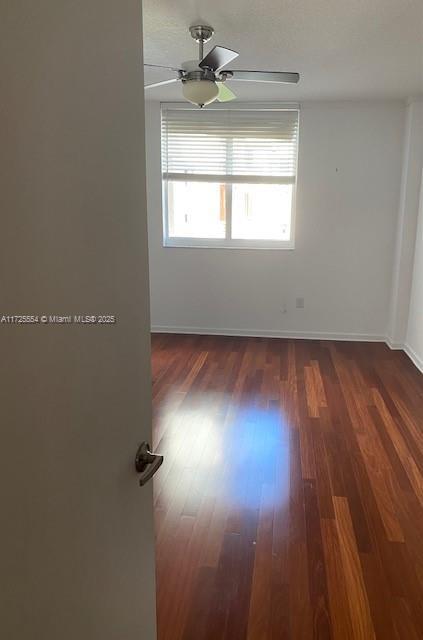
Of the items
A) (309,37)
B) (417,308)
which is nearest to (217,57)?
(309,37)

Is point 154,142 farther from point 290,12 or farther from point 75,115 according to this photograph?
point 75,115

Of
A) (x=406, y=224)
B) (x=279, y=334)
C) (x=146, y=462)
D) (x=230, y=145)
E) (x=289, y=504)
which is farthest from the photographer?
(x=279, y=334)

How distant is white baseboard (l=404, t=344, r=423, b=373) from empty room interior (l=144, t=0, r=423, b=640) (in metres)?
0.02

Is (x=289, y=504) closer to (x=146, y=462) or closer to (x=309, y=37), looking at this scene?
(x=146, y=462)

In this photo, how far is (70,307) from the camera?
28.1 inches

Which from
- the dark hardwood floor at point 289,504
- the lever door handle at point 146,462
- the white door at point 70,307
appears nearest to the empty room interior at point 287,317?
the dark hardwood floor at point 289,504

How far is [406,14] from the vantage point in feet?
8.29

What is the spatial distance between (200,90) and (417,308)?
10.3 feet

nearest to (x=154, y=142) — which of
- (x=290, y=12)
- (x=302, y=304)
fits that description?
(x=302, y=304)

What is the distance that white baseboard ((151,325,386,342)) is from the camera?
5.29 m

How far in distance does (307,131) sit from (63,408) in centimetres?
488

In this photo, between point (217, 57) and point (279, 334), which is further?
point (279, 334)

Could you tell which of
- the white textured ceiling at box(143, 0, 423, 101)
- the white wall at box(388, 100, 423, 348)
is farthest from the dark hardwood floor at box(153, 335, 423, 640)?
the white textured ceiling at box(143, 0, 423, 101)

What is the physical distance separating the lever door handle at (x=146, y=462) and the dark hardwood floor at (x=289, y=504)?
1.00 meters
